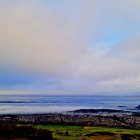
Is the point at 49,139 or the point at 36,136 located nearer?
the point at 36,136

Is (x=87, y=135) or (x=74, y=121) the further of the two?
(x=74, y=121)

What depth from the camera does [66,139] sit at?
3130 centimetres

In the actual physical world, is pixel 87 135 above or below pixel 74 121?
below

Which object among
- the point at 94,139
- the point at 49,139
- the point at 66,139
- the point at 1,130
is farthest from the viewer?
the point at 94,139

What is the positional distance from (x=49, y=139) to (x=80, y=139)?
8.27 meters

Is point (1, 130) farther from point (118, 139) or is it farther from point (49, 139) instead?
point (118, 139)

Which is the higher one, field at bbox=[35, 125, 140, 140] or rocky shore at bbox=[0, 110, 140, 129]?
A: rocky shore at bbox=[0, 110, 140, 129]

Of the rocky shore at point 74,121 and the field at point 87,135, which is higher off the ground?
the rocky shore at point 74,121

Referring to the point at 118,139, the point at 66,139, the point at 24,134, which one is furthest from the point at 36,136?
the point at 118,139

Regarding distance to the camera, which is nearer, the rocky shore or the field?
the field

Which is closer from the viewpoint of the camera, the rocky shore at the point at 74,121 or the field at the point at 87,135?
the field at the point at 87,135

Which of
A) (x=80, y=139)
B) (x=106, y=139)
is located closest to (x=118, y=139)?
(x=106, y=139)

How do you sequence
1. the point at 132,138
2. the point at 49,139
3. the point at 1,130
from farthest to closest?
the point at 132,138 → the point at 49,139 → the point at 1,130

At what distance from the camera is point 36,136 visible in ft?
70.4
